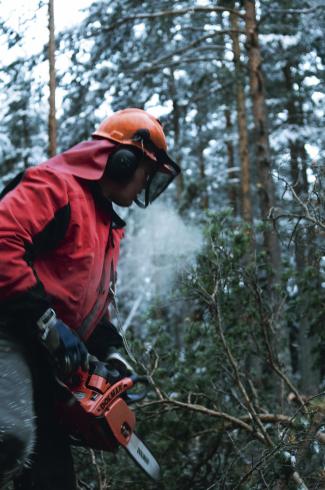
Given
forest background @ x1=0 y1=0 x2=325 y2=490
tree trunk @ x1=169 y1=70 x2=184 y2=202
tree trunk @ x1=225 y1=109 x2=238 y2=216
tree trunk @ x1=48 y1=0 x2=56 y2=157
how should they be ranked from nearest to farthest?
forest background @ x1=0 y1=0 x2=325 y2=490 < tree trunk @ x1=48 y1=0 x2=56 y2=157 < tree trunk @ x1=169 y1=70 x2=184 y2=202 < tree trunk @ x1=225 y1=109 x2=238 y2=216

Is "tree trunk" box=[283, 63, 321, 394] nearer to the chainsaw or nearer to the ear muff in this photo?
the ear muff

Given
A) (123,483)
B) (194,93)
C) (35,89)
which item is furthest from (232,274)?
(194,93)

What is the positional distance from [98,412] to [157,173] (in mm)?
1445

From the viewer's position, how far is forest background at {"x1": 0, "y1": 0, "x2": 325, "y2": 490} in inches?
159

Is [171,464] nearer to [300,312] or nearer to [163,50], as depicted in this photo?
[300,312]

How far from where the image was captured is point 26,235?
2.37m

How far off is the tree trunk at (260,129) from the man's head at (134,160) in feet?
15.0

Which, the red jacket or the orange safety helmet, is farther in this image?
the orange safety helmet

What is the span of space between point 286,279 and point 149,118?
278 cm

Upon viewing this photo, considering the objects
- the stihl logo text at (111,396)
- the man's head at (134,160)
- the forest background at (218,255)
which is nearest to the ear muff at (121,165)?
the man's head at (134,160)

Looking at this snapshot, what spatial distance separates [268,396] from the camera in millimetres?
5527

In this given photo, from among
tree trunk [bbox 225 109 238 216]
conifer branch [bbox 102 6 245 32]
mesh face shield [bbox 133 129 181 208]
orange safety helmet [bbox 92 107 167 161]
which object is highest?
conifer branch [bbox 102 6 245 32]

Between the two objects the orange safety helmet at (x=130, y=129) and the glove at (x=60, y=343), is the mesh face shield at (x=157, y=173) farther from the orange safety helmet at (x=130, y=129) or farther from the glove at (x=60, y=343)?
the glove at (x=60, y=343)

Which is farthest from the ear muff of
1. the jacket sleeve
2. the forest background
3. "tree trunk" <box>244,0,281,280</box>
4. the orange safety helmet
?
"tree trunk" <box>244,0,281,280</box>
